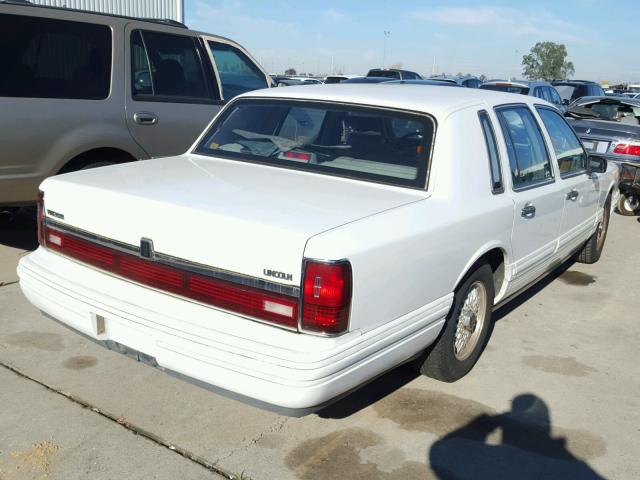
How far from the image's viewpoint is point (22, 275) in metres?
3.47

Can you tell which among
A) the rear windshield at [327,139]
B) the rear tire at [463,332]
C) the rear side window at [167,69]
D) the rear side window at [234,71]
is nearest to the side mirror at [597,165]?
the rear tire at [463,332]

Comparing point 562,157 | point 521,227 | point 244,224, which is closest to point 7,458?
point 244,224

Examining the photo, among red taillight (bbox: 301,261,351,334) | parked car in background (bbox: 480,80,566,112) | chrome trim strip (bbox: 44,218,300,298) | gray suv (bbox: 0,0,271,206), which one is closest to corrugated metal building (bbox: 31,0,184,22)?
parked car in background (bbox: 480,80,566,112)

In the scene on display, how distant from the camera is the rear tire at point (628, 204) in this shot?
9.46 m

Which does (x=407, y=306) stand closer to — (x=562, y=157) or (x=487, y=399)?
(x=487, y=399)

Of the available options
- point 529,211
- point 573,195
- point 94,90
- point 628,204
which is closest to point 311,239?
point 529,211

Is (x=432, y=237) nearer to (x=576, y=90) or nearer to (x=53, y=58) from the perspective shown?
(x=53, y=58)

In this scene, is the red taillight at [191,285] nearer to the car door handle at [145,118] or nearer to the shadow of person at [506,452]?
the shadow of person at [506,452]

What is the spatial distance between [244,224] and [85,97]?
3.38 m

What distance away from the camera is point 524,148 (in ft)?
13.9

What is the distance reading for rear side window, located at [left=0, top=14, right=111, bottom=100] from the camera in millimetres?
5000

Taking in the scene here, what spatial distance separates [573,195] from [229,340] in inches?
125

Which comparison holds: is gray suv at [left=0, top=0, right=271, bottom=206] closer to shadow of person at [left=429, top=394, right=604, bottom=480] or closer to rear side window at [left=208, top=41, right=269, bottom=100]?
rear side window at [left=208, top=41, right=269, bottom=100]

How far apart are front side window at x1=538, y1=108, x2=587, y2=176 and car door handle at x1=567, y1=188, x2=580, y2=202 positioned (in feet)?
0.45
